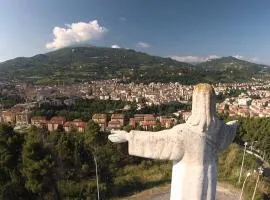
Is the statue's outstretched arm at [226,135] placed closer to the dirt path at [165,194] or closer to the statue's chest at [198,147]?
the statue's chest at [198,147]

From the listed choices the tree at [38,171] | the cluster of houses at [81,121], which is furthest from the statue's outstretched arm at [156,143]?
the cluster of houses at [81,121]

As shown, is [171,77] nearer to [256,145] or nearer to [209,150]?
[256,145]

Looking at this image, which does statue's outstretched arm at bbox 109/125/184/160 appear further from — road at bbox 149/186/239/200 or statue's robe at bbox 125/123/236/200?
road at bbox 149/186/239/200

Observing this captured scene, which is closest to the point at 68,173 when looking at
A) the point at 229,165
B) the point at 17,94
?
the point at 229,165

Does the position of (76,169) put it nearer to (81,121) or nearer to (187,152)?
(187,152)

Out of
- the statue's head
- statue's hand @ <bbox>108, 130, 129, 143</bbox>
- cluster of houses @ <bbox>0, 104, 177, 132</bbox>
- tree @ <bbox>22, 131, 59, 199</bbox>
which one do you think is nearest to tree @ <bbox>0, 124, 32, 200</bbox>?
tree @ <bbox>22, 131, 59, 199</bbox>

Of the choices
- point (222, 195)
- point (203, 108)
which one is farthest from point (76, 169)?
→ point (203, 108)
